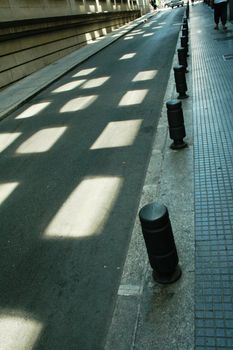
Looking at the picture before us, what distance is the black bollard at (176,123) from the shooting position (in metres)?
5.60

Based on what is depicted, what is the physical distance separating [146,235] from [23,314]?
1357 mm

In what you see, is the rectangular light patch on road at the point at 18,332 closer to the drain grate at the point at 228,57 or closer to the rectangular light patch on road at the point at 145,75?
the rectangular light patch on road at the point at 145,75

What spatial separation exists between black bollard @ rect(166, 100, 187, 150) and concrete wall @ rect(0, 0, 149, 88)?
33.6 feet

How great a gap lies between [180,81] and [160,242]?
5.83 metres

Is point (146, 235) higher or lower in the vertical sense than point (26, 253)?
higher

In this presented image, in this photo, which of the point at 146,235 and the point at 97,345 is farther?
the point at 146,235

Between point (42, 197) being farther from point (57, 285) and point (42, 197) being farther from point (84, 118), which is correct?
point (84, 118)

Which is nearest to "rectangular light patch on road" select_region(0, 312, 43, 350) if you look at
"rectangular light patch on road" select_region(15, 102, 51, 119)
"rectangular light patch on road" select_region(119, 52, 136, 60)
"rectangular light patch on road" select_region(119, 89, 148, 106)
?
"rectangular light patch on road" select_region(119, 89, 148, 106)

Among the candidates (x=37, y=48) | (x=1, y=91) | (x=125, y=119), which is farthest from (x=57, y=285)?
(x=37, y=48)

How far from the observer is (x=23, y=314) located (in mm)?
3219

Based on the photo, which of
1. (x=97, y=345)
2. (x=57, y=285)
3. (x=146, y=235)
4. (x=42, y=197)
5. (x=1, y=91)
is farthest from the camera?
(x=1, y=91)

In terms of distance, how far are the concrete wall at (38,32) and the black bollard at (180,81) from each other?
27.7ft

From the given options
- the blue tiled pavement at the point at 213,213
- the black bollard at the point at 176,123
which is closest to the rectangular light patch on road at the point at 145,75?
the blue tiled pavement at the point at 213,213

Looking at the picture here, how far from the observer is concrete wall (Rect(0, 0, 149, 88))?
14703 millimetres
